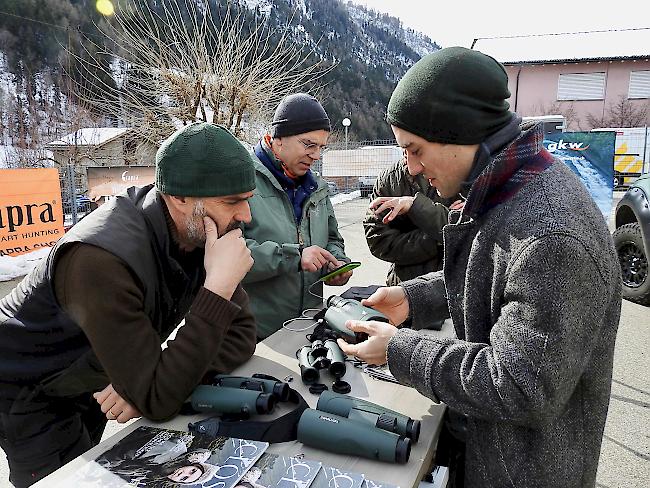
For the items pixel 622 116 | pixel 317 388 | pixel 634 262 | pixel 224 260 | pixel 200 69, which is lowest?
pixel 634 262

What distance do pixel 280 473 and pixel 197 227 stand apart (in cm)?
84

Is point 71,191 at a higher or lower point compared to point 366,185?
higher

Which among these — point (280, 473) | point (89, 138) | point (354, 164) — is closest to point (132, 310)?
point (280, 473)

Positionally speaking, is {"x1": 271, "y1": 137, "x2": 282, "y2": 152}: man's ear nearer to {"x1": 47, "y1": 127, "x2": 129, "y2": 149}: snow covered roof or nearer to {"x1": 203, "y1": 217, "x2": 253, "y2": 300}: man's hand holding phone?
{"x1": 203, "y1": 217, "x2": 253, "y2": 300}: man's hand holding phone

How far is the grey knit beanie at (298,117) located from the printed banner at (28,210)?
590cm

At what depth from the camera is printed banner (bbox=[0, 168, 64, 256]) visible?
7043mm

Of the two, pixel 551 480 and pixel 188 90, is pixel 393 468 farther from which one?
pixel 188 90

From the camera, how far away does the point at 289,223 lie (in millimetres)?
2580

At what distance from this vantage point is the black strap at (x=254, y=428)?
1288 millimetres

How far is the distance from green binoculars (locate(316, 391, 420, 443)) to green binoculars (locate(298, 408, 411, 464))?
30 mm

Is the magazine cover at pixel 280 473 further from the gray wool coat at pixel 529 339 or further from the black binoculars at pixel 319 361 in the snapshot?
the black binoculars at pixel 319 361

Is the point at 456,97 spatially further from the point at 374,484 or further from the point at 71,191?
the point at 71,191

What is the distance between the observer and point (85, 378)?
1585mm

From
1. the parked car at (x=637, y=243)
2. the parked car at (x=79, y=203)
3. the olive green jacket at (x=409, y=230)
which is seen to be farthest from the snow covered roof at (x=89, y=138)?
the olive green jacket at (x=409, y=230)
